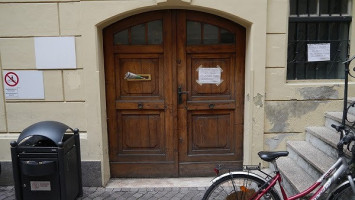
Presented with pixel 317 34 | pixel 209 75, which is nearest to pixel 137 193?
pixel 209 75

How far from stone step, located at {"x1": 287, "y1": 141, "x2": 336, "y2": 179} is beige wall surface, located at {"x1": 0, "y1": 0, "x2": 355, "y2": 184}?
21cm

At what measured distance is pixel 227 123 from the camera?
470 cm

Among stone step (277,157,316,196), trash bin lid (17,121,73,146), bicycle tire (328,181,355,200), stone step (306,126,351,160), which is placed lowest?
stone step (277,157,316,196)

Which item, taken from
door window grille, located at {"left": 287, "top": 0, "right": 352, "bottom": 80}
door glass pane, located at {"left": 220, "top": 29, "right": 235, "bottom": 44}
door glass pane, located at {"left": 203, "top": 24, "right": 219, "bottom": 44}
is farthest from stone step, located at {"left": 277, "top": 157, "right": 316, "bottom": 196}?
door glass pane, located at {"left": 203, "top": 24, "right": 219, "bottom": 44}

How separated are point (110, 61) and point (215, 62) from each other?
1.57 m

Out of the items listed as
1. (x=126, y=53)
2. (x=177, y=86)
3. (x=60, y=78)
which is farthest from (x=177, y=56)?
(x=60, y=78)

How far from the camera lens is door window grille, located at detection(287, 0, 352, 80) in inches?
177

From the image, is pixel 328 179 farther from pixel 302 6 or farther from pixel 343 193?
pixel 302 6

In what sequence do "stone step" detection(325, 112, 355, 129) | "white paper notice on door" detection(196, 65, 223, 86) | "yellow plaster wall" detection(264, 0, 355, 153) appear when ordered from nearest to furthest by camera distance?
"stone step" detection(325, 112, 355, 129) → "yellow plaster wall" detection(264, 0, 355, 153) → "white paper notice on door" detection(196, 65, 223, 86)

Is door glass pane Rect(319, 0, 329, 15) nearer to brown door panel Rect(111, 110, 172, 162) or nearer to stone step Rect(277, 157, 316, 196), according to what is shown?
stone step Rect(277, 157, 316, 196)

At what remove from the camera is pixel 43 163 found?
3398 mm

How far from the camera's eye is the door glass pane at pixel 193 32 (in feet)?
14.8

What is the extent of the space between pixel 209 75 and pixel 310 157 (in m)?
1.78

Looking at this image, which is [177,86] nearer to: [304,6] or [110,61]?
[110,61]
